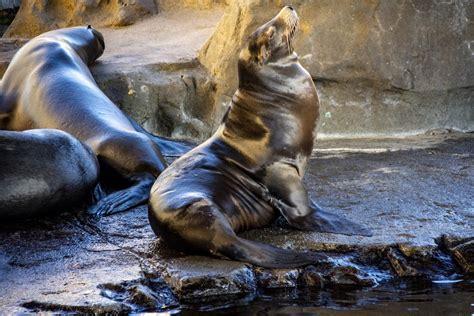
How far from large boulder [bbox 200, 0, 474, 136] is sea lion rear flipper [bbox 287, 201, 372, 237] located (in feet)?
9.21

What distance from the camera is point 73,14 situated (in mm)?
10656

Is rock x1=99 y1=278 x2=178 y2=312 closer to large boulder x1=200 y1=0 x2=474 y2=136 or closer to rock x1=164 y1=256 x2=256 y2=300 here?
rock x1=164 y1=256 x2=256 y2=300

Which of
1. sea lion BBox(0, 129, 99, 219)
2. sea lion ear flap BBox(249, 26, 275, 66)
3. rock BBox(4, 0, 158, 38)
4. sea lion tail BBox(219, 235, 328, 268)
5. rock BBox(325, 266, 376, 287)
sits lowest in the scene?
rock BBox(4, 0, 158, 38)

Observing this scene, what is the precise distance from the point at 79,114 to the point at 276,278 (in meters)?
2.94

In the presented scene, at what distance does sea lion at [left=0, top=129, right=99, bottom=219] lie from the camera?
517 cm

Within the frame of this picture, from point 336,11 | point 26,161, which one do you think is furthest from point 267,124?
point 336,11

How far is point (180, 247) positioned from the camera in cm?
434

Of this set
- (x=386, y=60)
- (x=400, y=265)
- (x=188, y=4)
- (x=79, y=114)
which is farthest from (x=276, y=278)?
(x=188, y=4)

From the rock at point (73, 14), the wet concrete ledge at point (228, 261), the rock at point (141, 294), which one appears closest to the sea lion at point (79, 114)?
the wet concrete ledge at point (228, 261)

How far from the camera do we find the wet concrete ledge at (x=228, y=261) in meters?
3.88

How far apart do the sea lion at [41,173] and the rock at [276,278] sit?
1.68 m

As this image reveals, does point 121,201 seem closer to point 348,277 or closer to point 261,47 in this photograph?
point 261,47

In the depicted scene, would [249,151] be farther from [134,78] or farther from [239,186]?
[134,78]

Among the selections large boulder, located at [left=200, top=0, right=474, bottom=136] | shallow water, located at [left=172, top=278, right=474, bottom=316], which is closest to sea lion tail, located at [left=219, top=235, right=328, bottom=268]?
shallow water, located at [left=172, top=278, right=474, bottom=316]
